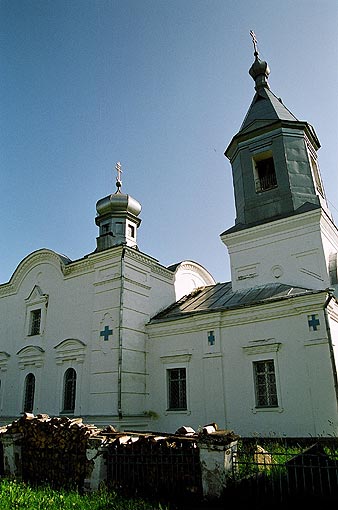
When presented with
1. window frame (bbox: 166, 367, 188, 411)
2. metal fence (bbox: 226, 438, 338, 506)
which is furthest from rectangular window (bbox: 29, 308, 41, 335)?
metal fence (bbox: 226, 438, 338, 506)

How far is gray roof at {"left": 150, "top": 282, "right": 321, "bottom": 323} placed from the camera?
11.2m

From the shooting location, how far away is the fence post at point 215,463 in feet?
18.3

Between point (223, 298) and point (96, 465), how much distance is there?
23.8 feet

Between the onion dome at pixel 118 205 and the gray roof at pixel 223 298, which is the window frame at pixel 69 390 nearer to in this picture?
the gray roof at pixel 223 298

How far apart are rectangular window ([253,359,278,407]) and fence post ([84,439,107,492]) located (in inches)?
191

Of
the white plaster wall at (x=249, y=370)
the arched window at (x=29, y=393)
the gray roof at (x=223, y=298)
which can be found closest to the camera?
the white plaster wall at (x=249, y=370)

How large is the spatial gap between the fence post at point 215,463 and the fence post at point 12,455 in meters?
4.07

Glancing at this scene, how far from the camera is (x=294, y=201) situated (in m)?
12.7

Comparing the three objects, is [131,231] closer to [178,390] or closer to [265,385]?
[178,390]

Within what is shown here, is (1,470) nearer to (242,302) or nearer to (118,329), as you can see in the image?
(118,329)

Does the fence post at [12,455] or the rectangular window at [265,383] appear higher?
the rectangular window at [265,383]

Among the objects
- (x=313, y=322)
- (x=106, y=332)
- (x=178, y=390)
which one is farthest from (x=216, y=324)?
(x=106, y=332)

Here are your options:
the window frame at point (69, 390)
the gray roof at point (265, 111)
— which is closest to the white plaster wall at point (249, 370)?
the window frame at point (69, 390)

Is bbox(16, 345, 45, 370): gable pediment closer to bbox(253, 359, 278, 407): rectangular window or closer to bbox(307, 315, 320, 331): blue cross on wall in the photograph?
bbox(253, 359, 278, 407): rectangular window
